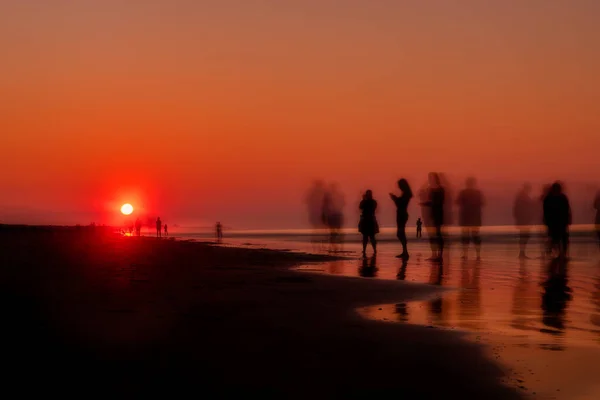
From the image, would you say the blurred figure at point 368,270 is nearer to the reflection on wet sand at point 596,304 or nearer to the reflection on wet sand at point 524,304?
the reflection on wet sand at point 524,304

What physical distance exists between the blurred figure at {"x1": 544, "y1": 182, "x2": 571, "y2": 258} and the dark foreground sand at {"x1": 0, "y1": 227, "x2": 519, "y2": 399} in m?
12.4

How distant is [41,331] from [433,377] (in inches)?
143

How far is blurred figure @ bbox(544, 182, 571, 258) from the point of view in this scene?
22.4 metres

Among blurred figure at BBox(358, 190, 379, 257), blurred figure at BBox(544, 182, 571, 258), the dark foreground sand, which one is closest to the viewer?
the dark foreground sand

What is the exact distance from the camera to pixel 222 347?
21.3 feet

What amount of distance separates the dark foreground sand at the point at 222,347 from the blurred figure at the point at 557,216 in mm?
12436

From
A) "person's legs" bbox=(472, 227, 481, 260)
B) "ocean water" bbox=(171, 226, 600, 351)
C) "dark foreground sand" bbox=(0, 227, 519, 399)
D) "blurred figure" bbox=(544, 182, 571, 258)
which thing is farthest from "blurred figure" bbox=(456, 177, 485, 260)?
"dark foreground sand" bbox=(0, 227, 519, 399)

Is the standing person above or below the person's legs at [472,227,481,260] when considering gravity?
above

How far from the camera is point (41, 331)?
692cm

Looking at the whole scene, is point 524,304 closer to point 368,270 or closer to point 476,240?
point 368,270

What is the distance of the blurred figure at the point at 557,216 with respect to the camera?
73.6 ft

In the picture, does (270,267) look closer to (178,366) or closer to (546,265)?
(546,265)

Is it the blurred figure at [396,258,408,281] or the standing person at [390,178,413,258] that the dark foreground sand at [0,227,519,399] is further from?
the standing person at [390,178,413,258]

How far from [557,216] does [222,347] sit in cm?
1801
